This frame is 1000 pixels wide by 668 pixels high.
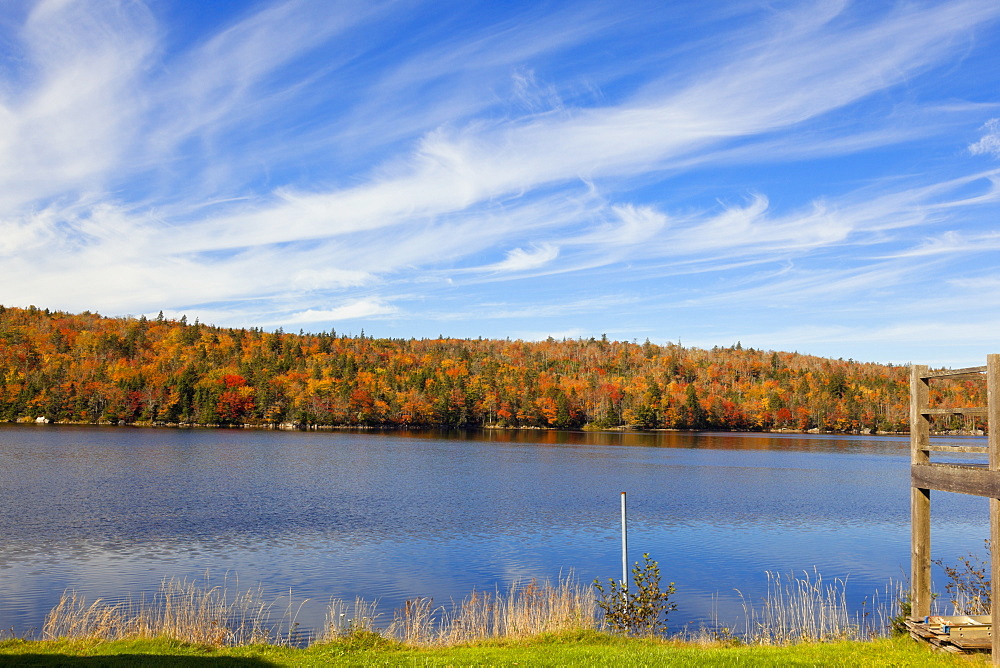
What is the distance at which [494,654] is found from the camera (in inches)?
467

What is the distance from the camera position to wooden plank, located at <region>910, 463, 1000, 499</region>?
9.71 meters

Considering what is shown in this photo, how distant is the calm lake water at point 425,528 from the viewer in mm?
20578

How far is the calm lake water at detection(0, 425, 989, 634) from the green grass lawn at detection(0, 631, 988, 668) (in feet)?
14.2

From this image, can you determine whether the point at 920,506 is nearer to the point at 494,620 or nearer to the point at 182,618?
the point at 494,620

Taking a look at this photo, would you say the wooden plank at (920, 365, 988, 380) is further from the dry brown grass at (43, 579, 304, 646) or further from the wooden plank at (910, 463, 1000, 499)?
the dry brown grass at (43, 579, 304, 646)

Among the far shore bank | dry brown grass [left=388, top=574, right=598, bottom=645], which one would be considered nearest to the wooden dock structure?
dry brown grass [left=388, top=574, right=598, bottom=645]

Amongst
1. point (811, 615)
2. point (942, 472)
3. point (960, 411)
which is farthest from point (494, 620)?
point (960, 411)

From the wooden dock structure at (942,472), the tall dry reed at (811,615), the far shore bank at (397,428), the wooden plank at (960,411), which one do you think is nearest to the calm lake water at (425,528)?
the tall dry reed at (811,615)

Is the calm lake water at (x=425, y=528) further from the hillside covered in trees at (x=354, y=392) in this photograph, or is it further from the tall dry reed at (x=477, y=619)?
the hillside covered in trees at (x=354, y=392)

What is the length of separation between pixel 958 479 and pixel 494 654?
7419 mm

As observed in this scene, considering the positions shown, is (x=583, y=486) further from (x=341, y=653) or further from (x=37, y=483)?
(x=341, y=653)

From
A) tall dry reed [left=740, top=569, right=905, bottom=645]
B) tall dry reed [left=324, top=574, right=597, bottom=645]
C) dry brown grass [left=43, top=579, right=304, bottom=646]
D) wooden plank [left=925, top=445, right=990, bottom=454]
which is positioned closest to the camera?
wooden plank [left=925, top=445, right=990, bottom=454]

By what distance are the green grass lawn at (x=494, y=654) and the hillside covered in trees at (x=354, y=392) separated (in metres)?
133

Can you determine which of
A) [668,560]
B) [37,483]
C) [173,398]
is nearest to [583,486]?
[668,560]
